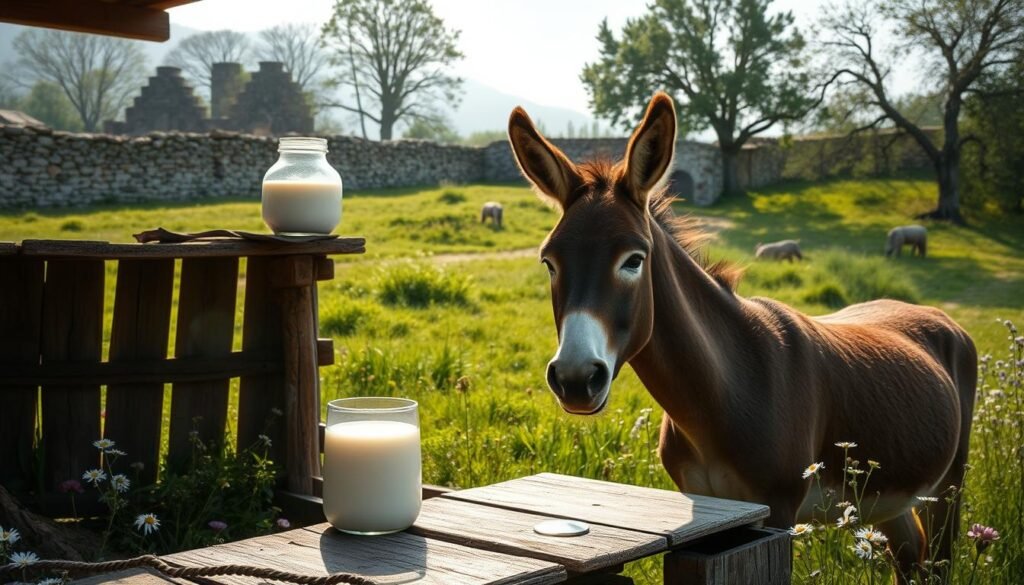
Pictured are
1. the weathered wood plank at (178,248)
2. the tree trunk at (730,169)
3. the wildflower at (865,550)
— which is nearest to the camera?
the wildflower at (865,550)

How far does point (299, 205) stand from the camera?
3.54 m

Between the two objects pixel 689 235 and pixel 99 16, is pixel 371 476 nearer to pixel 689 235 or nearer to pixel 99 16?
pixel 689 235

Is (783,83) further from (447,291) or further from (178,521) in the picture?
(178,521)

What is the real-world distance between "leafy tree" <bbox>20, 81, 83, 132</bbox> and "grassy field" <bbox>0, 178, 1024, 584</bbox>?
54894 millimetres

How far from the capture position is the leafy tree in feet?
236

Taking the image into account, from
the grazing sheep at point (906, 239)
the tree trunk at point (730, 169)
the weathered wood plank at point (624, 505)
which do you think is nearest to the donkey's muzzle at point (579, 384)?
the weathered wood plank at point (624, 505)

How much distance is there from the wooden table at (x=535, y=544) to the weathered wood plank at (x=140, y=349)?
1.82m

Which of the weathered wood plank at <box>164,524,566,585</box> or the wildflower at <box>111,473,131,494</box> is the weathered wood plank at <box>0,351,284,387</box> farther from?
the weathered wood plank at <box>164,524,566,585</box>

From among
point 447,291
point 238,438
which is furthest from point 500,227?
point 238,438

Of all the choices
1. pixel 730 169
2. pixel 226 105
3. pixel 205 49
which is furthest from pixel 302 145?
pixel 205 49

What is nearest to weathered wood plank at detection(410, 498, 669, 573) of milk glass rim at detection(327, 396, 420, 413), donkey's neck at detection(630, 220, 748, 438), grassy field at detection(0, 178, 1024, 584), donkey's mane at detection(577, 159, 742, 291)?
milk glass rim at detection(327, 396, 420, 413)

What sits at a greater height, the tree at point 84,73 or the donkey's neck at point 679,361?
the tree at point 84,73

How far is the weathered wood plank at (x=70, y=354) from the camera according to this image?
3.67 meters

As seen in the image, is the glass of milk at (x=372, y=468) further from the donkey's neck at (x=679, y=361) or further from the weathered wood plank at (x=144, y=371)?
the weathered wood plank at (x=144, y=371)
